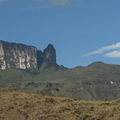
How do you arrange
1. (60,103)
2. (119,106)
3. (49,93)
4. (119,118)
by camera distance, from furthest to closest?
1. (49,93)
2. (60,103)
3. (119,106)
4. (119,118)

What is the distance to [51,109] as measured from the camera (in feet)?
51.5

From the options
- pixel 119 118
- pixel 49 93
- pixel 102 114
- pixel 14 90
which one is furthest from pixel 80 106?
pixel 14 90

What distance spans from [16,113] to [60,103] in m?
3.07

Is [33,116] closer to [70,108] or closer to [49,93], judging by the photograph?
[70,108]

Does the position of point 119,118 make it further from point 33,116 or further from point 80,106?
point 33,116

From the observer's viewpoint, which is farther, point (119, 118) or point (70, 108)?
point (70, 108)

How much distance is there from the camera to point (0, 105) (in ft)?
54.3

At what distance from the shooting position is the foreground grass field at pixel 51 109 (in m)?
14.4

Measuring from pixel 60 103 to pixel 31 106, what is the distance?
187 cm

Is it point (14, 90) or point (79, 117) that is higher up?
point (14, 90)

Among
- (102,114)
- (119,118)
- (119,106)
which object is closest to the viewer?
(119,118)

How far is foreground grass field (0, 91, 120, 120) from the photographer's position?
14.4 meters

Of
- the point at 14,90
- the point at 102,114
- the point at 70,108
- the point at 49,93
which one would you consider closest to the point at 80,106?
the point at 70,108

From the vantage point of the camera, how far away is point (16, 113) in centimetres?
1533
